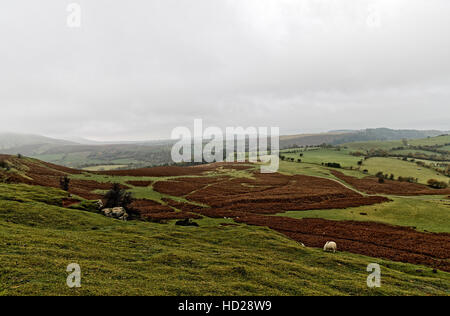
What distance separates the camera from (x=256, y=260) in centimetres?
2072

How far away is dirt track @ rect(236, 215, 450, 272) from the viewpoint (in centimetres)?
2856

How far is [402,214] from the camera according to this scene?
164ft

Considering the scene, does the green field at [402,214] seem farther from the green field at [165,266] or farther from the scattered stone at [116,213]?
the scattered stone at [116,213]

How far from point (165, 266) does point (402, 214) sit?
5462 cm

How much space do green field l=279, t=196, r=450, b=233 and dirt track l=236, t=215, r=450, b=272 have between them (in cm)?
366

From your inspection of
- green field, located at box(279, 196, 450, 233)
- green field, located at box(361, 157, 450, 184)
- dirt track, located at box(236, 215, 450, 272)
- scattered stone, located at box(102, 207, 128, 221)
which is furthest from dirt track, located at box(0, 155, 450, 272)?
green field, located at box(361, 157, 450, 184)

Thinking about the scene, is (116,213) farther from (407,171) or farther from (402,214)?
(407,171)

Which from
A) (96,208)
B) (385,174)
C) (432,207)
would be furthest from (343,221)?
(385,174)

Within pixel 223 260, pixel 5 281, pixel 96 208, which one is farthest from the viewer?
pixel 96 208

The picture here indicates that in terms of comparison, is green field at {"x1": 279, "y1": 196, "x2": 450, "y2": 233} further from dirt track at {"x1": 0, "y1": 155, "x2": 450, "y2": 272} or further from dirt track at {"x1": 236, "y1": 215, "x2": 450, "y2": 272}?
dirt track at {"x1": 236, "y1": 215, "x2": 450, "y2": 272}

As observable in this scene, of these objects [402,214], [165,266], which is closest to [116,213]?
[165,266]

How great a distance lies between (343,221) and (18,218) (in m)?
52.0

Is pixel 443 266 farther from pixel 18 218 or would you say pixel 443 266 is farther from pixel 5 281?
→ pixel 18 218
